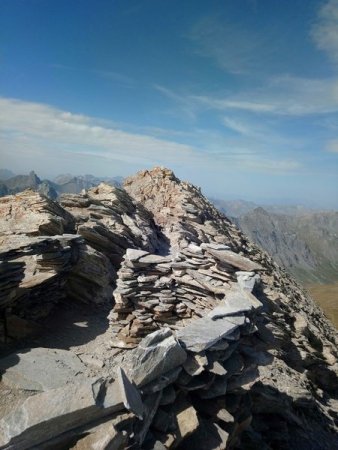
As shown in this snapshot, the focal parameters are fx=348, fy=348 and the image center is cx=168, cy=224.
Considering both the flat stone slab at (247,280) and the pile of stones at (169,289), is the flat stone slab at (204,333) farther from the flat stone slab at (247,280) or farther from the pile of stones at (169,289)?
the flat stone slab at (247,280)

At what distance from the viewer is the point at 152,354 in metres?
12.6

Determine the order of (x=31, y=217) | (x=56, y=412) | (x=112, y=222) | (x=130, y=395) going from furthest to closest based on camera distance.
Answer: (x=112, y=222) → (x=31, y=217) → (x=130, y=395) → (x=56, y=412)

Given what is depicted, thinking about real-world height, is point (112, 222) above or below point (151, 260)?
below

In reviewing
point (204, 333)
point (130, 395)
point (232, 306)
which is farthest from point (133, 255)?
point (130, 395)

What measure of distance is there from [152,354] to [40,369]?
15.7ft

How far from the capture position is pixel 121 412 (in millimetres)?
11148

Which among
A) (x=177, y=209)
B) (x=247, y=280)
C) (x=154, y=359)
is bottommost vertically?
(x=154, y=359)

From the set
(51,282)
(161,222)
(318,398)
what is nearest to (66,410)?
(51,282)

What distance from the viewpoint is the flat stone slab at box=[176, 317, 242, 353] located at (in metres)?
14.1

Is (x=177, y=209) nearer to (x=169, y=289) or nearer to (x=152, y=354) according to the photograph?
(x=169, y=289)

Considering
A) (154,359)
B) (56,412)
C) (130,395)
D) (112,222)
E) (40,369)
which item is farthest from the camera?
(112,222)

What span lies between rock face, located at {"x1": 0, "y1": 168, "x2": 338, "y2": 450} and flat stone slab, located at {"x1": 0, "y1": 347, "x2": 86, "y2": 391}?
6cm

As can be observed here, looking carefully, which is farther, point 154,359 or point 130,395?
point 154,359

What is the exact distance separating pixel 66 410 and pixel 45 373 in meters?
3.87
